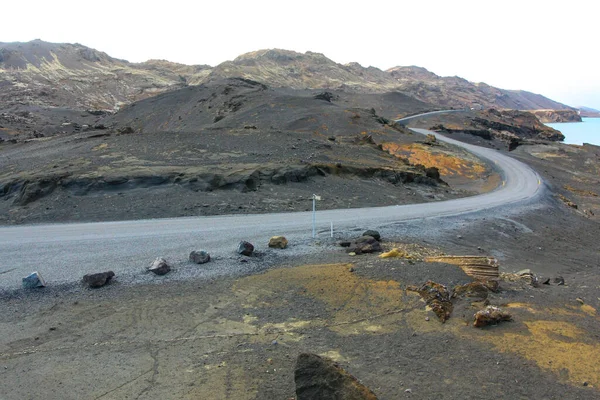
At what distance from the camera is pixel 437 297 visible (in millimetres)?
8547

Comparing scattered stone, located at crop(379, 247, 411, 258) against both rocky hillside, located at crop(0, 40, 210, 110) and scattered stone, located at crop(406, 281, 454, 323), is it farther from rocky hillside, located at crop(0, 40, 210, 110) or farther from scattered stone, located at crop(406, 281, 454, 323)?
rocky hillside, located at crop(0, 40, 210, 110)

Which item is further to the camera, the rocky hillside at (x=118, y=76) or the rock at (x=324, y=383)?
the rocky hillside at (x=118, y=76)

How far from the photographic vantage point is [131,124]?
51906 mm

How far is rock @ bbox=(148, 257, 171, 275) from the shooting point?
10.4 m

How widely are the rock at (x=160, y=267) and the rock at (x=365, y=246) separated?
16.0 ft

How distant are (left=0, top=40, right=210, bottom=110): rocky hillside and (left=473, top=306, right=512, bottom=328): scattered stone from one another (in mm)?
83115

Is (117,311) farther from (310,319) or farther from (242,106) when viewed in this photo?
(242,106)

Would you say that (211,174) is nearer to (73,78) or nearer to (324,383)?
(324,383)

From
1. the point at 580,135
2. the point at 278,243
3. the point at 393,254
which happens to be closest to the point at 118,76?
the point at 278,243

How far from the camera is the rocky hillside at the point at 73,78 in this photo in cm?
8194

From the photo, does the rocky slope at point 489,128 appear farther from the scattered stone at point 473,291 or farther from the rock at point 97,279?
the rock at point 97,279

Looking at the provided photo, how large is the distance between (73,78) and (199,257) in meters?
101

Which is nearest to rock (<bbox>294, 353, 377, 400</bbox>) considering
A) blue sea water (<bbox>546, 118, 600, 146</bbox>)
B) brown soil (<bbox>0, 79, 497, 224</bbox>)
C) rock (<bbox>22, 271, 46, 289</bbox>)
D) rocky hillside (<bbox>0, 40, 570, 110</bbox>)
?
rock (<bbox>22, 271, 46, 289</bbox>)

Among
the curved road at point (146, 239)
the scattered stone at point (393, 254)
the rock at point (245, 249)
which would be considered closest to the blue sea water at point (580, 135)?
the curved road at point (146, 239)
